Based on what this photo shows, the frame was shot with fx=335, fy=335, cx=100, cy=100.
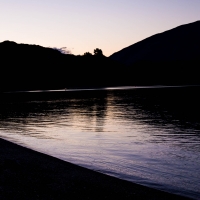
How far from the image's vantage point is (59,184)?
12.6m

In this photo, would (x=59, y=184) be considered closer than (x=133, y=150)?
Yes

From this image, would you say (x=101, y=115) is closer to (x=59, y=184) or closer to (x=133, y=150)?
(x=133, y=150)

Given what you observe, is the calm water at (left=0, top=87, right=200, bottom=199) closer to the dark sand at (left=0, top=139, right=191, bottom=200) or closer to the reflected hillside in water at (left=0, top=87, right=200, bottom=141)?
the dark sand at (left=0, top=139, right=191, bottom=200)

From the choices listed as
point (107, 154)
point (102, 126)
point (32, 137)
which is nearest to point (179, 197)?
point (107, 154)

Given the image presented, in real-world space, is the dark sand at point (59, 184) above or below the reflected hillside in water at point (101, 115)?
above

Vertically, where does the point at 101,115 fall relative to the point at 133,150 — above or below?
below

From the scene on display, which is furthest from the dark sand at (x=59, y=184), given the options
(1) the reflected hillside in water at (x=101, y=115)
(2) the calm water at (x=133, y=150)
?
(1) the reflected hillside in water at (x=101, y=115)

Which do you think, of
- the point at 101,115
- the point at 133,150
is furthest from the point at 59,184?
the point at 101,115

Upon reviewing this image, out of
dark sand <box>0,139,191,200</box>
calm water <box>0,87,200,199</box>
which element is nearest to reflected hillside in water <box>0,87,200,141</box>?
calm water <box>0,87,200,199</box>

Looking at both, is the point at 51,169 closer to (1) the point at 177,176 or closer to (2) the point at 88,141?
(1) the point at 177,176

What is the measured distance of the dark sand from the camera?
11398 mm

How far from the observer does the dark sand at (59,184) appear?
1140 centimetres

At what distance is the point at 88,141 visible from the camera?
2645 centimetres

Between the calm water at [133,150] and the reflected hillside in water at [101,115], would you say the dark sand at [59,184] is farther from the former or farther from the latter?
the reflected hillside in water at [101,115]
